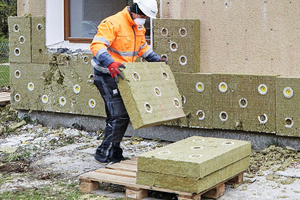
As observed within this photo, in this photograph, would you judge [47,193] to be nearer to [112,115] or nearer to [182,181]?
[112,115]

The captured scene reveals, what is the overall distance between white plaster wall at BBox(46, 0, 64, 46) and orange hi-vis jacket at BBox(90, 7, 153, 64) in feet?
9.14

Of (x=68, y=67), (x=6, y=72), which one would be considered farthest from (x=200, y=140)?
(x=6, y=72)

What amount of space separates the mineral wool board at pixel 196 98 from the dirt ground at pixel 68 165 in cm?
66

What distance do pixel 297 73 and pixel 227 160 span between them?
2193 mm

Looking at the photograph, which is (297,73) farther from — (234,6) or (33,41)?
(33,41)

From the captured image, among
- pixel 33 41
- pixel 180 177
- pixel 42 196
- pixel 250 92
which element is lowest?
pixel 42 196

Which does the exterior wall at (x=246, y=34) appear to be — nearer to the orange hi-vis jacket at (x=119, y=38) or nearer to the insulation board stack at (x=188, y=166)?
the orange hi-vis jacket at (x=119, y=38)

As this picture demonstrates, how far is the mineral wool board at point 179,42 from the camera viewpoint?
7043 millimetres

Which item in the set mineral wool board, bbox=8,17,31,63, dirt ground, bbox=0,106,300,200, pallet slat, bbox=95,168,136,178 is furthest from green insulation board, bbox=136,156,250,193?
mineral wool board, bbox=8,17,31,63

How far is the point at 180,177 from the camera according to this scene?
459 cm

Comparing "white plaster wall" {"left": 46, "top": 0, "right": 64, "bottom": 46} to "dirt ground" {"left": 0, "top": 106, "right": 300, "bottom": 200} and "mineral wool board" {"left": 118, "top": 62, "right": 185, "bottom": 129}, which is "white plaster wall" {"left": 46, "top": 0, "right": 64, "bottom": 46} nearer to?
"dirt ground" {"left": 0, "top": 106, "right": 300, "bottom": 200}

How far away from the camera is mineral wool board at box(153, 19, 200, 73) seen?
23.1 ft

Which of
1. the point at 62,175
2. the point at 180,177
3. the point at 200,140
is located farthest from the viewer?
the point at 62,175

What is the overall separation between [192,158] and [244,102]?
2.42 meters
